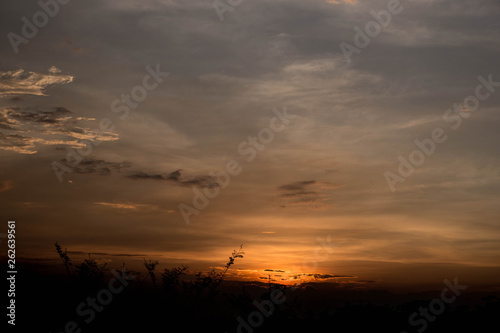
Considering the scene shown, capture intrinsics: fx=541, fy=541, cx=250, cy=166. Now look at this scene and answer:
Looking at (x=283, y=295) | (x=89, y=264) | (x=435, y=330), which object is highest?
(x=89, y=264)

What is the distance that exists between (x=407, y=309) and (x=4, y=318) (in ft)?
41.3

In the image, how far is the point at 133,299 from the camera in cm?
1694

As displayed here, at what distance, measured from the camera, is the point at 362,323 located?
17094mm

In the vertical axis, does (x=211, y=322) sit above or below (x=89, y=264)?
below

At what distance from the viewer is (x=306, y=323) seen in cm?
1678

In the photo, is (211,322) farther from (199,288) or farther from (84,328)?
(84,328)

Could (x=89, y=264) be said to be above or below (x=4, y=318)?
above

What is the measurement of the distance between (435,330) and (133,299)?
9.30 m

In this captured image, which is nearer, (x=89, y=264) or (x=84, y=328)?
(x=84, y=328)

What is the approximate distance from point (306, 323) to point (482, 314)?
543 centimetres

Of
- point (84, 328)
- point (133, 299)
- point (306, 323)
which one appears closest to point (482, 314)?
point (306, 323)

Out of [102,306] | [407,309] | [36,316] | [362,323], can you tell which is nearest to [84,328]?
[102,306]

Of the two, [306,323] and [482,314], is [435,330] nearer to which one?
[482,314]

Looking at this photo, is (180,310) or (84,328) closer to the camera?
(84,328)
